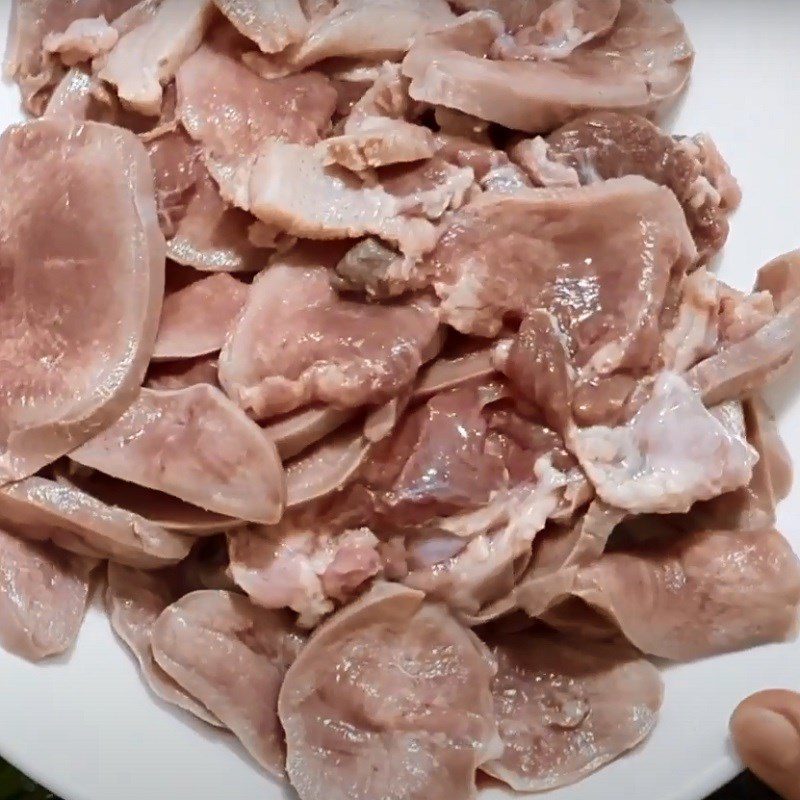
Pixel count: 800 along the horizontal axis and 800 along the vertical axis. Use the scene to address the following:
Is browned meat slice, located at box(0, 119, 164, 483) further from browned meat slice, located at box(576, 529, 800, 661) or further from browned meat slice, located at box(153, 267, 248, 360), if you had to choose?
browned meat slice, located at box(576, 529, 800, 661)

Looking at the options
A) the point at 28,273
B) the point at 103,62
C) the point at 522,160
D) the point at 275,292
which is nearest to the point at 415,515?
the point at 275,292

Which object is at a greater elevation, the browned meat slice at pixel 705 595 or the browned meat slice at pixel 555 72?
the browned meat slice at pixel 555 72

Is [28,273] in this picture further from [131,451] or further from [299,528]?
[299,528]

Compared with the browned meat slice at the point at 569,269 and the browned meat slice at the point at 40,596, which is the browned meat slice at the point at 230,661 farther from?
the browned meat slice at the point at 569,269

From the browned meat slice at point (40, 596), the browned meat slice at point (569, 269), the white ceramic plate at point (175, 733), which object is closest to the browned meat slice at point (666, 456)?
the browned meat slice at point (569, 269)

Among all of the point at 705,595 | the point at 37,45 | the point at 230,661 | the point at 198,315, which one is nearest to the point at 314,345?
the point at 198,315

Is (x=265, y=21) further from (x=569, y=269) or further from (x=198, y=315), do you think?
(x=569, y=269)
